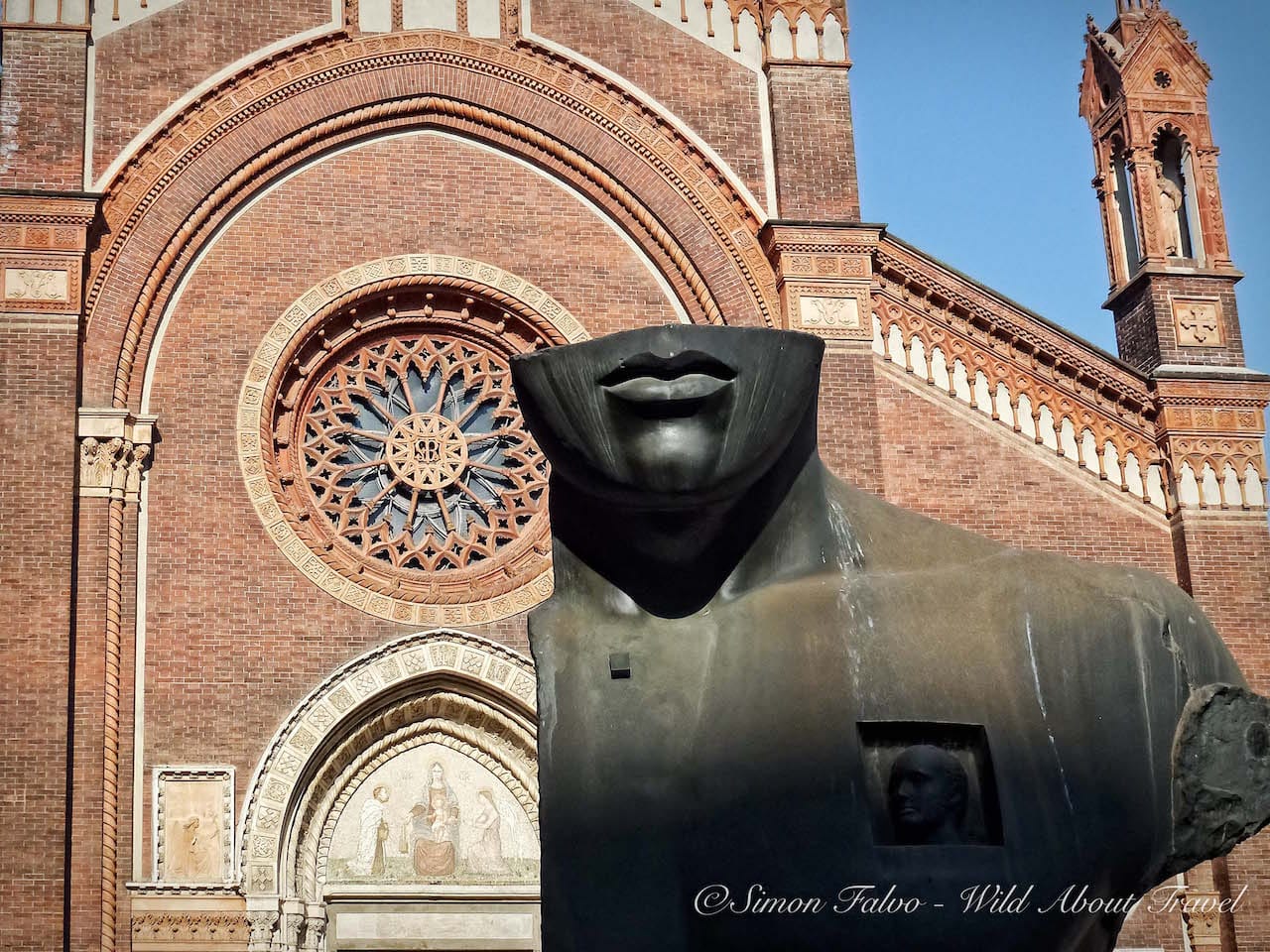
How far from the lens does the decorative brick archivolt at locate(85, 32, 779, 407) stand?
1634 cm

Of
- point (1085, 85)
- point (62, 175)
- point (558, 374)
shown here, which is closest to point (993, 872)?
point (558, 374)

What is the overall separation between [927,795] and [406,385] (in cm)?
1405

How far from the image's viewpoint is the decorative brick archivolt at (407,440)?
1590 centimetres

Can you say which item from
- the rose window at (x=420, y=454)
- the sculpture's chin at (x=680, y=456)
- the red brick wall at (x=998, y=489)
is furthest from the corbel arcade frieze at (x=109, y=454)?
the sculpture's chin at (x=680, y=456)

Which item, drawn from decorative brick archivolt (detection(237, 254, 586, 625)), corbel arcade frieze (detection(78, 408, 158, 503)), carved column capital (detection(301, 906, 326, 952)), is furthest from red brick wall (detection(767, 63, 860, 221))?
carved column capital (detection(301, 906, 326, 952))

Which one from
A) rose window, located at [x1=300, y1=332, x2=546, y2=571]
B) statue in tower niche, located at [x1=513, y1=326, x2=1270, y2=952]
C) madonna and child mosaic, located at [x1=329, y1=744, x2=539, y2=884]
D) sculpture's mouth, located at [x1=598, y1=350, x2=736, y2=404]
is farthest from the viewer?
rose window, located at [x1=300, y1=332, x2=546, y2=571]

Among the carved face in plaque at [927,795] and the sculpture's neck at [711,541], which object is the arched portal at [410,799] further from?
the carved face in plaque at [927,795]

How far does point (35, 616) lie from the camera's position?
572 inches

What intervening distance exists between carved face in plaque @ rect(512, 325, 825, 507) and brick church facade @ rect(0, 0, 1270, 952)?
1202 cm

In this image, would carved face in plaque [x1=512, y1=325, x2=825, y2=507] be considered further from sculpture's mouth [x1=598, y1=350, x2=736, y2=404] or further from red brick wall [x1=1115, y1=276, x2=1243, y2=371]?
red brick wall [x1=1115, y1=276, x2=1243, y2=371]

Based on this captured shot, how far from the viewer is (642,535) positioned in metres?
3.25

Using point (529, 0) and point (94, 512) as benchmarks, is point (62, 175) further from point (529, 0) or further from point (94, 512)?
point (529, 0)

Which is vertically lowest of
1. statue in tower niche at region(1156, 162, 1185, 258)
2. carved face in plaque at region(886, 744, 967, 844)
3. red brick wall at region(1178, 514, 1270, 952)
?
carved face in plaque at region(886, 744, 967, 844)

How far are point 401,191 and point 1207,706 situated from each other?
14.5 m
